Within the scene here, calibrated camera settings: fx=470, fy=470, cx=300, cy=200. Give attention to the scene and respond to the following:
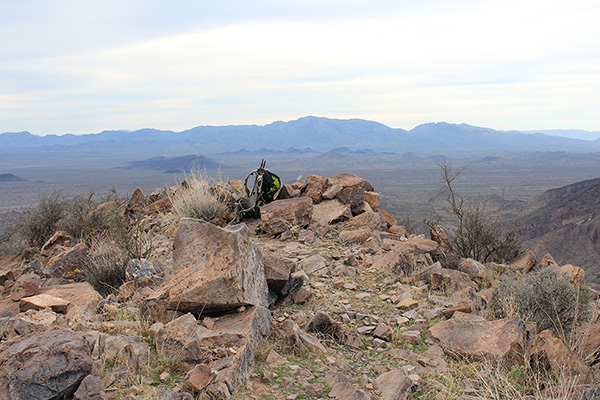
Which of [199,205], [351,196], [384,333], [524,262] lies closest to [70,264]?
[199,205]

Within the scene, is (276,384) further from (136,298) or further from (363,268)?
(363,268)

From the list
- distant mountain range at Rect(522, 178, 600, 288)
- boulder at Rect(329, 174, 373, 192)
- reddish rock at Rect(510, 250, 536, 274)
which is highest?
boulder at Rect(329, 174, 373, 192)

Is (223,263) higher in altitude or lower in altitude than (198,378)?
higher

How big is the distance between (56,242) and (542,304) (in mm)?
9686

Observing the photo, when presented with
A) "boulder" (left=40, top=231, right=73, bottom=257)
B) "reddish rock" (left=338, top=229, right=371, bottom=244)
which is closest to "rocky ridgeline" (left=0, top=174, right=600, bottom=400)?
"reddish rock" (left=338, top=229, right=371, bottom=244)

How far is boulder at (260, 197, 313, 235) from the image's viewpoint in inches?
360

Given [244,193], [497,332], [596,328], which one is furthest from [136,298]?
[244,193]

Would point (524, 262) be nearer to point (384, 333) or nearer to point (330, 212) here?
point (330, 212)

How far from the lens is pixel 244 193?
1162 cm

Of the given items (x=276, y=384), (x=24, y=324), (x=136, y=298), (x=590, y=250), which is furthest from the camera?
(x=590, y=250)

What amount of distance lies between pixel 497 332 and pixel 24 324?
441 cm

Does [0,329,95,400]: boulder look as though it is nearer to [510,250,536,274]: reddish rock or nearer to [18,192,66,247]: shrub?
[510,250,536,274]: reddish rock

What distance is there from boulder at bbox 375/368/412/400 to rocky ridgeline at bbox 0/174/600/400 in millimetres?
11

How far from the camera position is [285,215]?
946cm
